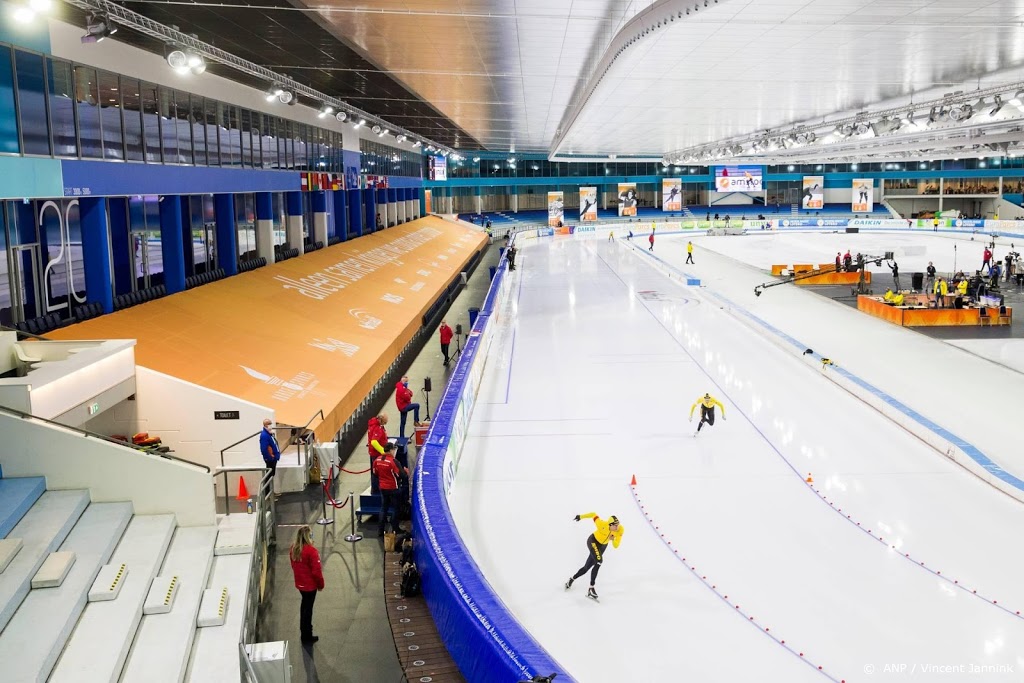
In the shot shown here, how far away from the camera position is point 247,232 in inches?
955

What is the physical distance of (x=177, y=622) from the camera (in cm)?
617

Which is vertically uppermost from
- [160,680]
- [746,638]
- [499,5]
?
[499,5]

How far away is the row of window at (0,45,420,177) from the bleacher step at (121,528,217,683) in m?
5.50

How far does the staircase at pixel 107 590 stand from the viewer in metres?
5.47

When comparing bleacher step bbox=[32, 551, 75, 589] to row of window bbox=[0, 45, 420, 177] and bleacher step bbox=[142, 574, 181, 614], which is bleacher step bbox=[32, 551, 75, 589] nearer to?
bleacher step bbox=[142, 574, 181, 614]

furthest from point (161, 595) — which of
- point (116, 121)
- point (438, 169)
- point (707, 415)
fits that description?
point (438, 169)

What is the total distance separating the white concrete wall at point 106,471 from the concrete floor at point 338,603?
1020 millimetres

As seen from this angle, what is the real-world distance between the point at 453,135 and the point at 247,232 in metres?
14.6

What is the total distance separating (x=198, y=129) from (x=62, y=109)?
16.0ft

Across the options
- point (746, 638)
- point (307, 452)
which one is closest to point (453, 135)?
point (307, 452)

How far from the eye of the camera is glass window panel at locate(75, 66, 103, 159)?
11.7m

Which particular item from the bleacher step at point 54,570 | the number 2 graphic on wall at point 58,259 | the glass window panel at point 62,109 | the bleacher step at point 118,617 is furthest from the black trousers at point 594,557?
the number 2 graphic on wall at point 58,259

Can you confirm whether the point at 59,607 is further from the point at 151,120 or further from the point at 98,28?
the point at 151,120

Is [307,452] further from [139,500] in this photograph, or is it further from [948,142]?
[948,142]
